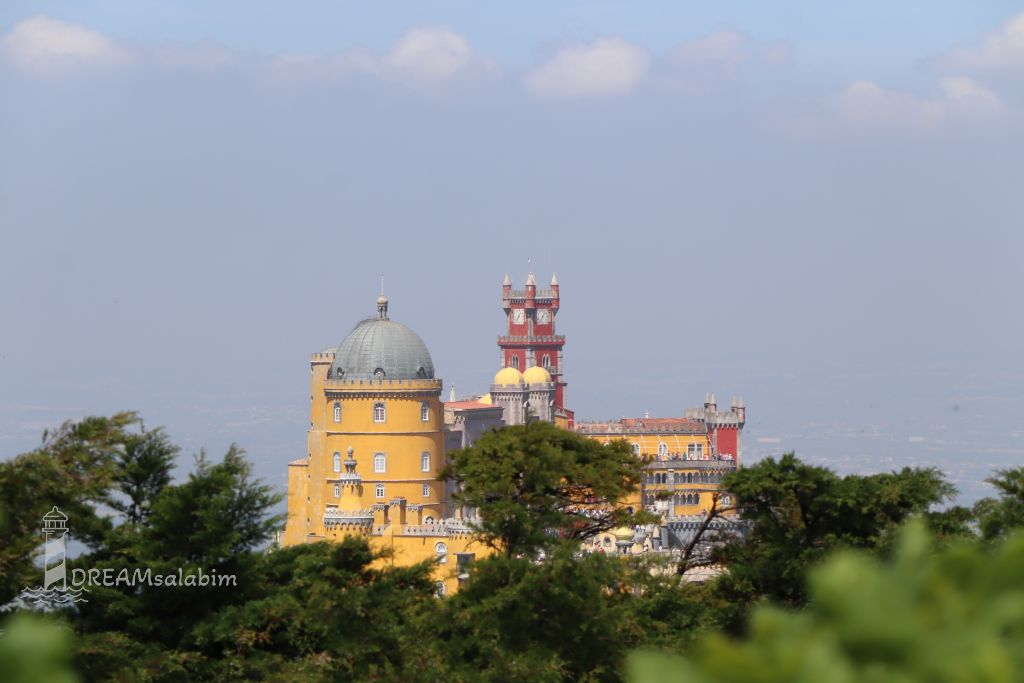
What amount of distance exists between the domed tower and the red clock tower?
147 feet

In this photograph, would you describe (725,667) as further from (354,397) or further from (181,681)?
(354,397)

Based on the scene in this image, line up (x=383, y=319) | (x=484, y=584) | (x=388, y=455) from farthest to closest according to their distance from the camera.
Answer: (x=383, y=319) → (x=388, y=455) → (x=484, y=584)

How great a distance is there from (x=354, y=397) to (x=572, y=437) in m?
50.0

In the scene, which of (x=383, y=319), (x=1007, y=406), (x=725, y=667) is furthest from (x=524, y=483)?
(x=1007, y=406)

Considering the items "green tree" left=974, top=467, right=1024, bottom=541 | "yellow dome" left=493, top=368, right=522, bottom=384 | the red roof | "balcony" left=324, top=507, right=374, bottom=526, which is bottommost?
"green tree" left=974, top=467, right=1024, bottom=541

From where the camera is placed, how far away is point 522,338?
127 metres

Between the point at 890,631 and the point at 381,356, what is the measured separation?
259 ft

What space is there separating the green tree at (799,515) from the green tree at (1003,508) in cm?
115

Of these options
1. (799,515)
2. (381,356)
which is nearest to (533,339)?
(381,356)

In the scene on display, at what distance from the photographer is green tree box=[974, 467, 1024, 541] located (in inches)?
920
